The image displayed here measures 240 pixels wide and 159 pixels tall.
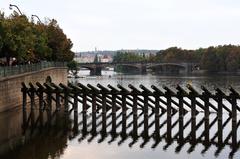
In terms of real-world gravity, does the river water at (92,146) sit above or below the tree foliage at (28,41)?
below

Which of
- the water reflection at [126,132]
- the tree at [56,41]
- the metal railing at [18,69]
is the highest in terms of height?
the tree at [56,41]

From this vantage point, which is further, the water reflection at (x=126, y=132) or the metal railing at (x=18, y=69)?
the metal railing at (x=18, y=69)

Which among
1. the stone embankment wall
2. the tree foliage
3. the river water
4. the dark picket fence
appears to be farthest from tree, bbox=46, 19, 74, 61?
the river water

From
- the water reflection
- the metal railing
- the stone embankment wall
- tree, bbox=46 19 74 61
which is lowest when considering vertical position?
the water reflection

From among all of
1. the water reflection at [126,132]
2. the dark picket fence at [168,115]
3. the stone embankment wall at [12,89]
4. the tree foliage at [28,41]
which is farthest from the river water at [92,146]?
the tree foliage at [28,41]

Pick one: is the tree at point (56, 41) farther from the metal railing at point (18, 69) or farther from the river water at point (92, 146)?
the river water at point (92, 146)

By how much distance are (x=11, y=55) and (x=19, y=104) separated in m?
8.46

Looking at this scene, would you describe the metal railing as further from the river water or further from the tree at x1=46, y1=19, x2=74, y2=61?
the tree at x1=46, y1=19, x2=74, y2=61

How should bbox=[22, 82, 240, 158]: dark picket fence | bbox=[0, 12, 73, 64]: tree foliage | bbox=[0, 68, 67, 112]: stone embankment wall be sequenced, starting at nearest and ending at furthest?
bbox=[22, 82, 240, 158]: dark picket fence, bbox=[0, 68, 67, 112]: stone embankment wall, bbox=[0, 12, 73, 64]: tree foliage

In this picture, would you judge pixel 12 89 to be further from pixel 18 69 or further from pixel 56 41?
pixel 56 41

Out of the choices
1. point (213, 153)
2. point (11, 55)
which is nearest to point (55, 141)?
point (213, 153)

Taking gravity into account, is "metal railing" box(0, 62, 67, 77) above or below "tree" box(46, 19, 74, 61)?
below

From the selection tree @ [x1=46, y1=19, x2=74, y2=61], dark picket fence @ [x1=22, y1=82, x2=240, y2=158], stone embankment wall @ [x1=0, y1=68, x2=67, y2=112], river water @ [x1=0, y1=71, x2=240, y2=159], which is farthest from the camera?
tree @ [x1=46, y1=19, x2=74, y2=61]

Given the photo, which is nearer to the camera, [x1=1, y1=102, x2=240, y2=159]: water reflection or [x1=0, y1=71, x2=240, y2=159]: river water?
[x1=0, y1=71, x2=240, y2=159]: river water
